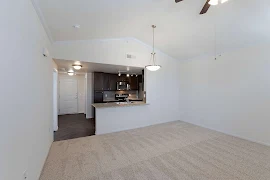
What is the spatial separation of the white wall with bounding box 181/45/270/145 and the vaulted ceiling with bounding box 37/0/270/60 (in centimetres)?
47

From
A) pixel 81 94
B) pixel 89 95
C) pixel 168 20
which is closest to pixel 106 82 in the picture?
pixel 89 95

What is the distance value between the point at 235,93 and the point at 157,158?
315 cm

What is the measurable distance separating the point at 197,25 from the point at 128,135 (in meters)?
3.54

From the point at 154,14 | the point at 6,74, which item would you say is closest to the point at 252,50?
the point at 154,14

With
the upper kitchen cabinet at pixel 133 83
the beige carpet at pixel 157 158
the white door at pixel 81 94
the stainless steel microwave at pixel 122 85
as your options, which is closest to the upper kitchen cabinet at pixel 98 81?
the stainless steel microwave at pixel 122 85

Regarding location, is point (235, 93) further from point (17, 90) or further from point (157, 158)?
point (17, 90)

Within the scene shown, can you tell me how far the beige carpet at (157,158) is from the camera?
216 centimetres

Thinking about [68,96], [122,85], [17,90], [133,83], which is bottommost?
[68,96]

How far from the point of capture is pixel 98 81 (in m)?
6.20

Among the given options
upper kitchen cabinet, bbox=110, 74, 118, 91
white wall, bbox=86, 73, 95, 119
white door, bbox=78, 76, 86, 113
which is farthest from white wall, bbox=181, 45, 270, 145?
white door, bbox=78, 76, 86, 113

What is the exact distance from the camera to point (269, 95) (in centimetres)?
326

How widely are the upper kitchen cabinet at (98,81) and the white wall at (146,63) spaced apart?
2308 mm

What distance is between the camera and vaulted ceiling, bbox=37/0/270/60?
2.22 m

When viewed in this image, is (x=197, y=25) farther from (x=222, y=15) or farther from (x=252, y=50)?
(x=252, y=50)
